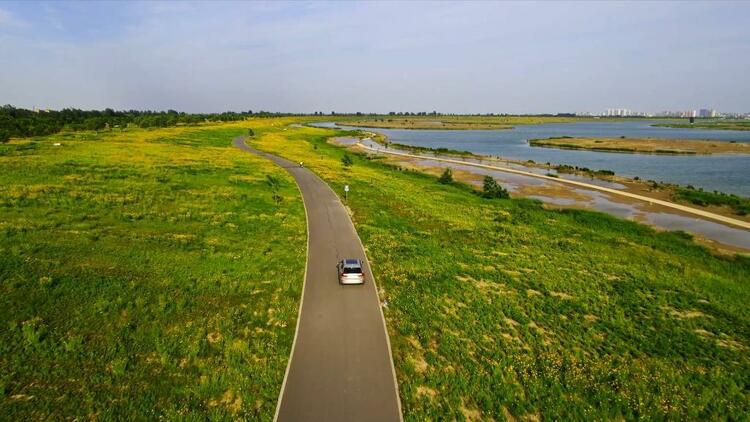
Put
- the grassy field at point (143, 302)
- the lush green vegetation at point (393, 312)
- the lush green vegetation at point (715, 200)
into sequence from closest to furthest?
the grassy field at point (143, 302) → the lush green vegetation at point (393, 312) → the lush green vegetation at point (715, 200)

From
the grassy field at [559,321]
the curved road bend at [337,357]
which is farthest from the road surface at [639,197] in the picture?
the curved road bend at [337,357]

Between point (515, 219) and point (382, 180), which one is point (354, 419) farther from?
point (382, 180)

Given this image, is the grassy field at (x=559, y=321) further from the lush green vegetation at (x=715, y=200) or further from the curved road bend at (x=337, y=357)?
the lush green vegetation at (x=715, y=200)

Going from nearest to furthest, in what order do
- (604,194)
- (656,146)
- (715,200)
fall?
(715,200)
(604,194)
(656,146)

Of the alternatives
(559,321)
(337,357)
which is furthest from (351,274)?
(559,321)

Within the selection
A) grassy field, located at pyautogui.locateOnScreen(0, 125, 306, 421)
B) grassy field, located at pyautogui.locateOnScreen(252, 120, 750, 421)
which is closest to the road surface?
grassy field, located at pyautogui.locateOnScreen(252, 120, 750, 421)

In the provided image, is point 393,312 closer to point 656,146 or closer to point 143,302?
point 143,302

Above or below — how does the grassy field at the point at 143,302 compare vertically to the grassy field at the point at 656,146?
below
